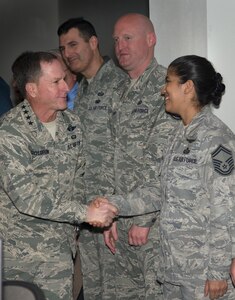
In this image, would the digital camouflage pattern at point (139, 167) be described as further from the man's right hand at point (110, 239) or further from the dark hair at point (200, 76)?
the dark hair at point (200, 76)

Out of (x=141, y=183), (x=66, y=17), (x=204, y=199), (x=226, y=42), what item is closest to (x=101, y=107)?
(x=141, y=183)

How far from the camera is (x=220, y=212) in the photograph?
205cm

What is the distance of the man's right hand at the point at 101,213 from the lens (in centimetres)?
245

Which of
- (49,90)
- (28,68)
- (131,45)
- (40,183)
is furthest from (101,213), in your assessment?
(131,45)

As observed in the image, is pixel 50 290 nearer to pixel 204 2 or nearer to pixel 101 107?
pixel 101 107

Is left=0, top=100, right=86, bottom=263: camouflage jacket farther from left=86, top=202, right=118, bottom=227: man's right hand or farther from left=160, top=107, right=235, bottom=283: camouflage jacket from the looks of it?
left=160, top=107, right=235, bottom=283: camouflage jacket

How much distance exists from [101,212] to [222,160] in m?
0.69

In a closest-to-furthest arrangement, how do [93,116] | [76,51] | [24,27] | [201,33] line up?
[201,33]
[93,116]
[76,51]
[24,27]

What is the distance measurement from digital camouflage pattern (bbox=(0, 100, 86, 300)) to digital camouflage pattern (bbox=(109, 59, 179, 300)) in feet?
1.14

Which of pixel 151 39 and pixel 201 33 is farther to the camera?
pixel 151 39

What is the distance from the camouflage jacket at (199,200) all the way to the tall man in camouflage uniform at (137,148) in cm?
33

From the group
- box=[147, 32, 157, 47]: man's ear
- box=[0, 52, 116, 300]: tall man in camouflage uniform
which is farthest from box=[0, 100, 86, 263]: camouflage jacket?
box=[147, 32, 157, 47]: man's ear

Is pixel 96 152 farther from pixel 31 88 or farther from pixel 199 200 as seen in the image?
pixel 199 200

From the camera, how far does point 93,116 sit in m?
3.07
